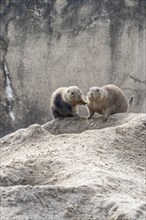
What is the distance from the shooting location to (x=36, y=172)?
8.45 meters

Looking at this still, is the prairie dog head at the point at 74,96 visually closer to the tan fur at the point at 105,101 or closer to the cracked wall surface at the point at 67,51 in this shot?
the tan fur at the point at 105,101

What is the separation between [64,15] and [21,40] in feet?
3.22

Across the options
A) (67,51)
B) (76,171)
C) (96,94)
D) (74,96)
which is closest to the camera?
(76,171)

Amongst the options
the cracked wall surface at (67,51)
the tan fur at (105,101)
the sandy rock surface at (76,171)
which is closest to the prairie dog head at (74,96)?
the tan fur at (105,101)

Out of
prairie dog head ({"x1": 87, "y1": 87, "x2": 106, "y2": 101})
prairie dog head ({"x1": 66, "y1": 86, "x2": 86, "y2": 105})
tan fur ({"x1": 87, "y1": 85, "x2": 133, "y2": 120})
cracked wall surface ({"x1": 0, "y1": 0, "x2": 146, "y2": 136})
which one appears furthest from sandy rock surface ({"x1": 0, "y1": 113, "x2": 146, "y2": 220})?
cracked wall surface ({"x1": 0, "y1": 0, "x2": 146, "y2": 136})

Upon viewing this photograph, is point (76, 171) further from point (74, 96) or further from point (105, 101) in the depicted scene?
point (74, 96)

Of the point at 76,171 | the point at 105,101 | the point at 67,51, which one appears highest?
the point at 67,51

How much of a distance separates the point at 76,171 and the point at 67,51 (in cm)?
848

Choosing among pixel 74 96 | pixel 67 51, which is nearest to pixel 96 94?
pixel 74 96

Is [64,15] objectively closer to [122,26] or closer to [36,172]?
[122,26]

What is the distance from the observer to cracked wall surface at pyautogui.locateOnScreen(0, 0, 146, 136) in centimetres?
1622

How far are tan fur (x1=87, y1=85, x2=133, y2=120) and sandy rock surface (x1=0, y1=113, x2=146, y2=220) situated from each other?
399mm

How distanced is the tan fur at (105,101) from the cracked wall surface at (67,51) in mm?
4532

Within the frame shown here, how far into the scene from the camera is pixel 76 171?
315 inches
